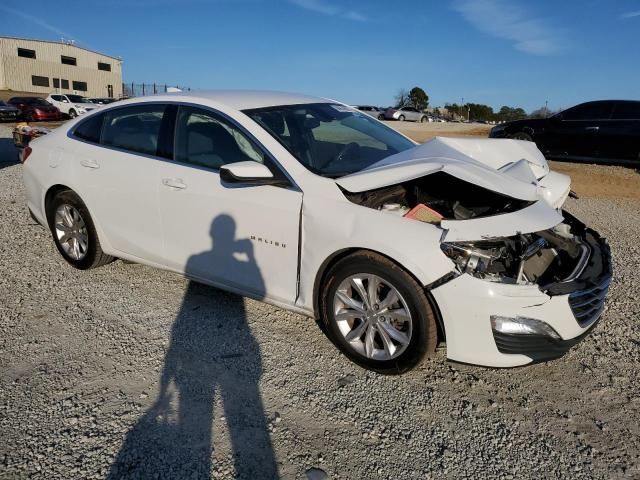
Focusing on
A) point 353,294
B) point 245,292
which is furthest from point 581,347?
point 245,292

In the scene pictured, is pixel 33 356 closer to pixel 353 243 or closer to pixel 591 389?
pixel 353 243

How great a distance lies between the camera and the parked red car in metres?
25.8

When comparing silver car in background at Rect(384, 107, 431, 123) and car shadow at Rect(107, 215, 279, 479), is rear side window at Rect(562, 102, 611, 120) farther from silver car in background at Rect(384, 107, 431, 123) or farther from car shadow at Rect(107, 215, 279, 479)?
silver car in background at Rect(384, 107, 431, 123)

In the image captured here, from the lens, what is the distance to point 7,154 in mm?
12328

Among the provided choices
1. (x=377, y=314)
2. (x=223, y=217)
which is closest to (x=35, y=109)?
(x=223, y=217)

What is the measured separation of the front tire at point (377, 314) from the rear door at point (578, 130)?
10.7 m

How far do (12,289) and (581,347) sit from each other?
4.50m

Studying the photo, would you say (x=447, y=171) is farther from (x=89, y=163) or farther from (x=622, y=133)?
(x=622, y=133)

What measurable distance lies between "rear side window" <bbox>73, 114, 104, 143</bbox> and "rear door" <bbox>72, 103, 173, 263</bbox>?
1 cm

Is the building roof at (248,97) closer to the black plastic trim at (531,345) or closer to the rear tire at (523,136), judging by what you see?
the black plastic trim at (531,345)

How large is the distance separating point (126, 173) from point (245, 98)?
3.57ft

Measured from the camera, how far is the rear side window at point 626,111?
1088cm

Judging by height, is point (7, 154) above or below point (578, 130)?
below

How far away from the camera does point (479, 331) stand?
8.49 feet
